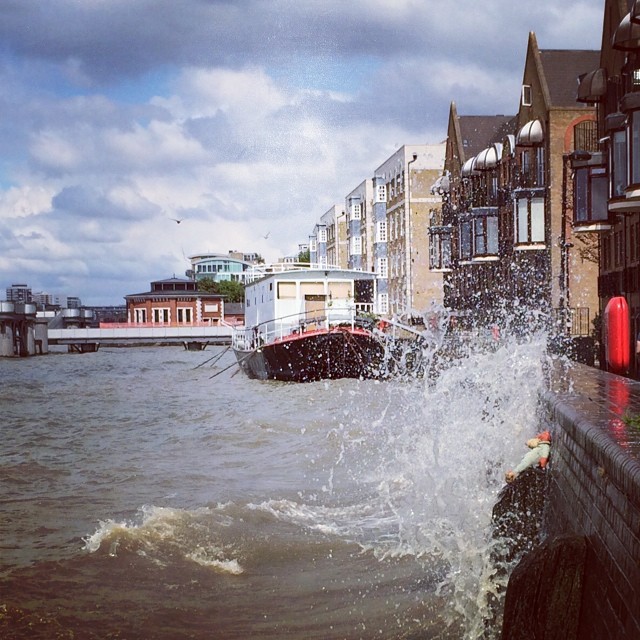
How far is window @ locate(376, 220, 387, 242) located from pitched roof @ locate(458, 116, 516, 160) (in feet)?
62.2

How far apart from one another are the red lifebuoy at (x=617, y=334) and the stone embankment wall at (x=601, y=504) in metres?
6.08

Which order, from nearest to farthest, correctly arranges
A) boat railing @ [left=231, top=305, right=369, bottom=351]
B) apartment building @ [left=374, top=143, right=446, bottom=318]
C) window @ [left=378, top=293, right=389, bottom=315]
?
1. boat railing @ [left=231, top=305, right=369, bottom=351]
2. apartment building @ [left=374, top=143, right=446, bottom=318]
3. window @ [left=378, top=293, right=389, bottom=315]

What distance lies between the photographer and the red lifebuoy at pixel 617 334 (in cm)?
1474

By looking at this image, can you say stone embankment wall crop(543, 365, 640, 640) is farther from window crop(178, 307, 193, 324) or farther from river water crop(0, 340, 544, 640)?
window crop(178, 307, 193, 324)

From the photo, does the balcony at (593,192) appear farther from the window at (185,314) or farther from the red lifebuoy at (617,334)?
the window at (185,314)

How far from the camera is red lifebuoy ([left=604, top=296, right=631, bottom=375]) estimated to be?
14.7 meters

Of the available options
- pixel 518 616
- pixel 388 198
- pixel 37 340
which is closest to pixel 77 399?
pixel 518 616

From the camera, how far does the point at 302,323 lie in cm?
3831

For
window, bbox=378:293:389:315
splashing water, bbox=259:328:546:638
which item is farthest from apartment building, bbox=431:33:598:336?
window, bbox=378:293:389:315

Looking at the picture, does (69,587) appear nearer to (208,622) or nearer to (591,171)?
(208,622)

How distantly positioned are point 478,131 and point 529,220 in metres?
20.0

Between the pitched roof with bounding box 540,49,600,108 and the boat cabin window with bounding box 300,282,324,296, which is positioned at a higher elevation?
the pitched roof with bounding box 540,49,600,108

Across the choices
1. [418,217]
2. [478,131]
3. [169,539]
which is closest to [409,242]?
[418,217]

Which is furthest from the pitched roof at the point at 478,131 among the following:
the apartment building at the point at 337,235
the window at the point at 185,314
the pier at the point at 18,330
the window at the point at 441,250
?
the window at the point at 185,314
